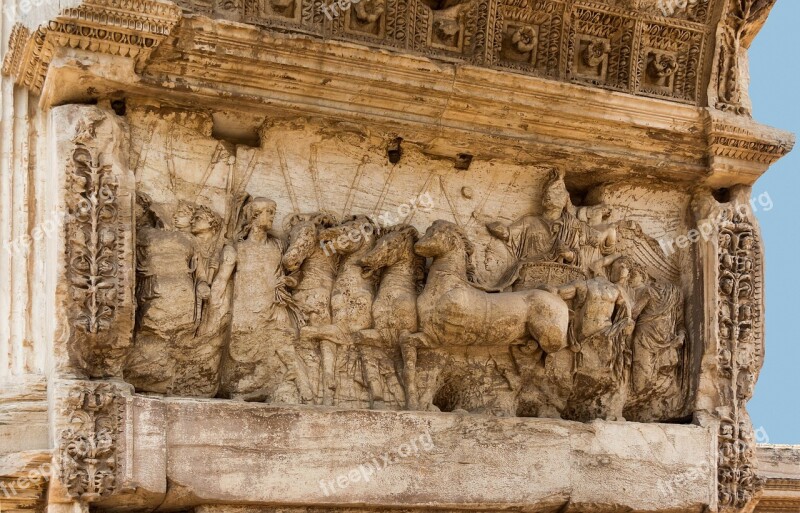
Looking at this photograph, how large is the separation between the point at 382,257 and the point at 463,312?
1.61 feet

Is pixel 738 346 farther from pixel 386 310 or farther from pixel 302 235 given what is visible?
pixel 302 235

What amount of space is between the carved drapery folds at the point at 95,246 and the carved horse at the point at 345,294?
96cm

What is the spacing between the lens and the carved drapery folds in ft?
19.6

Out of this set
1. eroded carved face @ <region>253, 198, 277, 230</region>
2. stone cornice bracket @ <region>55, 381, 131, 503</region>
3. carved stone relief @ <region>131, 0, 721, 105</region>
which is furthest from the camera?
carved stone relief @ <region>131, 0, 721, 105</region>

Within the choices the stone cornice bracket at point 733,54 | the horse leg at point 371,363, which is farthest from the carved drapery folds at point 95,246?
the stone cornice bracket at point 733,54

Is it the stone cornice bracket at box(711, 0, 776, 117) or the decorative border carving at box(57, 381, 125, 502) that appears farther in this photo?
the stone cornice bracket at box(711, 0, 776, 117)

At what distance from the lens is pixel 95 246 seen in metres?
6.05

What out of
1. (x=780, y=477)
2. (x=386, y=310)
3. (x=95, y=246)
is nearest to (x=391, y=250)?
(x=386, y=310)

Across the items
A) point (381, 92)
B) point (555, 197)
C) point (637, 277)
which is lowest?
point (637, 277)

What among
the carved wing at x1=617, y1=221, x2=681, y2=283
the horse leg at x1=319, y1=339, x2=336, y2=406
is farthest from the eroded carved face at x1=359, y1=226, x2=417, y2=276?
the carved wing at x1=617, y1=221, x2=681, y2=283

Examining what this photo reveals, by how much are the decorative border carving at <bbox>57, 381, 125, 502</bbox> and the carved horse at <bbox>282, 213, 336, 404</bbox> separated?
3.56ft

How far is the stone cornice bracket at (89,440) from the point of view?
5.78 m

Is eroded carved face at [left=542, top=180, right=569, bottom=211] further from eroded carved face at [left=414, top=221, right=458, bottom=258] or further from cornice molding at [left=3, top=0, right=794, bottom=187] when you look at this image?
eroded carved face at [left=414, top=221, right=458, bottom=258]

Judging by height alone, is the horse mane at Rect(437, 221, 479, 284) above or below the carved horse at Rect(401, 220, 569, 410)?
above
